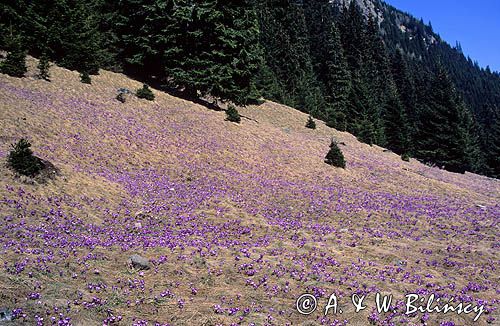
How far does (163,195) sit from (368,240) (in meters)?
8.01

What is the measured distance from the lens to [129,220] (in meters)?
12.1

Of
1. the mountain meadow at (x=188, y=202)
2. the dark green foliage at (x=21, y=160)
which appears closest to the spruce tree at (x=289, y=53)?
the mountain meadow at (x=188, y=202)

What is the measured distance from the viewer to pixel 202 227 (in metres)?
12.3

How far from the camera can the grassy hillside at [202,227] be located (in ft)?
23.6

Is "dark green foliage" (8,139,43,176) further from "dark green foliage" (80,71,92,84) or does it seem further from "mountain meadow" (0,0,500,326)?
"dark green foliage" (80,71,92,84)

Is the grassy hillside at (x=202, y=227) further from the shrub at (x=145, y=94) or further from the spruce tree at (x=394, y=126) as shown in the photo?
the spruce tree at (x=394, y=126)

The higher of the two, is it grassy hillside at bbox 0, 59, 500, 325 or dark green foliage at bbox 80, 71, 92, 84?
dark green foliage at bbox 80, 71, 92, 84

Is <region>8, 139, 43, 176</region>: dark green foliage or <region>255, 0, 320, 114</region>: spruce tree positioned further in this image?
<region>255, 0, 320, 114</region>: spruce tree
